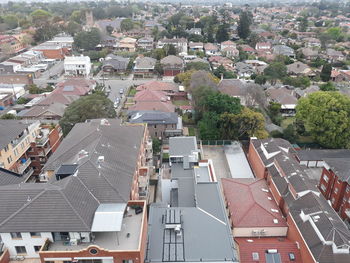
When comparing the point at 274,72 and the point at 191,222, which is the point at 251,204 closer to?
the point at 191,222

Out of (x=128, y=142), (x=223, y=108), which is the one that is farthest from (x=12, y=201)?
(x=223, y=108)

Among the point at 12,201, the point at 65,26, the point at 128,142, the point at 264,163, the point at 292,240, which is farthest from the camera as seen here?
the point at 65,26

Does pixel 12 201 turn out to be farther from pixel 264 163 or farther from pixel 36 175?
pixel 264 163

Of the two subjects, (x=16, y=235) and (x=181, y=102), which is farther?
(x=181, y=102)

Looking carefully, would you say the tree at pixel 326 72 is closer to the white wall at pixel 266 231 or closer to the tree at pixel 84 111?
the tree at pixel 84 111

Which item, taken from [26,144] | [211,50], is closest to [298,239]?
[26,144]

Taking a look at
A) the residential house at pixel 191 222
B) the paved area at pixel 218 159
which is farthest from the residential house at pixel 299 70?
the residential house at pixel 191 222

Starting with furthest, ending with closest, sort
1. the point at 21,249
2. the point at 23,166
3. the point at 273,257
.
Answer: the point at 23,166 < the point at 273,257 < the point at 21,249
